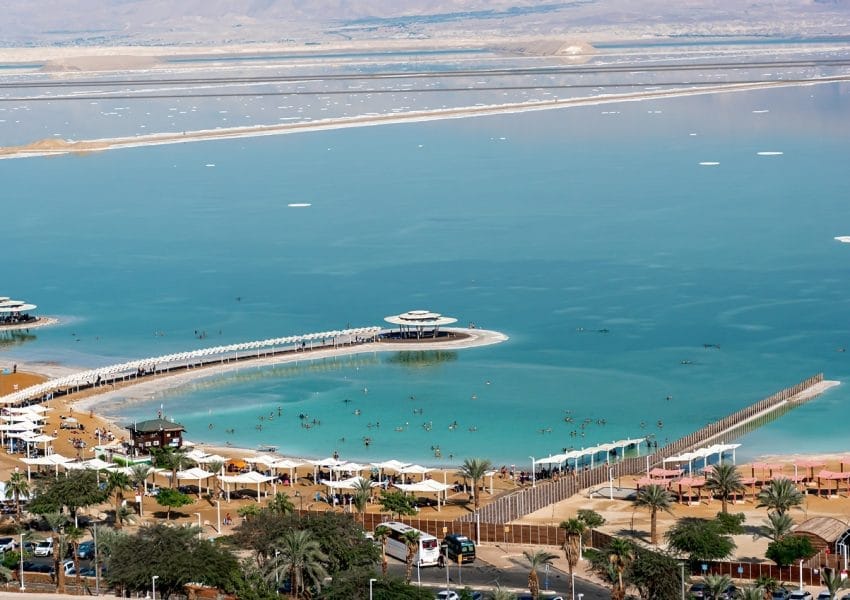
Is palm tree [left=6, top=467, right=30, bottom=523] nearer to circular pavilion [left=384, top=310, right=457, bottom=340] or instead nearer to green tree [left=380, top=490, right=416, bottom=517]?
green tree [left=380, top=490, right=416, bottom=517]

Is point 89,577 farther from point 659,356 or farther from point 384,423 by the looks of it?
point 659,356

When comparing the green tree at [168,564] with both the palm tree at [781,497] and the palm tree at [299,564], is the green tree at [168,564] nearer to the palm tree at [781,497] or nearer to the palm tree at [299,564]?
the palm tree at [299,564]

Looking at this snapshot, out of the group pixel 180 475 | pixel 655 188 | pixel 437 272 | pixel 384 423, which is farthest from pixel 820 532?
pixel 655 188

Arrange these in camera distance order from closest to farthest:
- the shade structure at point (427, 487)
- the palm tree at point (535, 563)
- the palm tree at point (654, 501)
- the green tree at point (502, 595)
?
the green tree at point (502, 595)
the palm tree at point (535, 563)
the palm tree at point (654, 501)
the shade structure at point (427, 487)

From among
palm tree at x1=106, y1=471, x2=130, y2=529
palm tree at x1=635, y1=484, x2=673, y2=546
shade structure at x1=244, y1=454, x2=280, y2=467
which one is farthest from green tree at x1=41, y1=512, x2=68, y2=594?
palm tree at x1=635, y1=484, x2=673, y2=546

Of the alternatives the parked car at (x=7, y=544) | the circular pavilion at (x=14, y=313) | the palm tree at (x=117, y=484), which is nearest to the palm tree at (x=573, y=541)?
the palm tree at (x=117, y=484)

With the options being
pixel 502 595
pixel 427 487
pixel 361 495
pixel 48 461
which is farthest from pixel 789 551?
pixel 48 461
